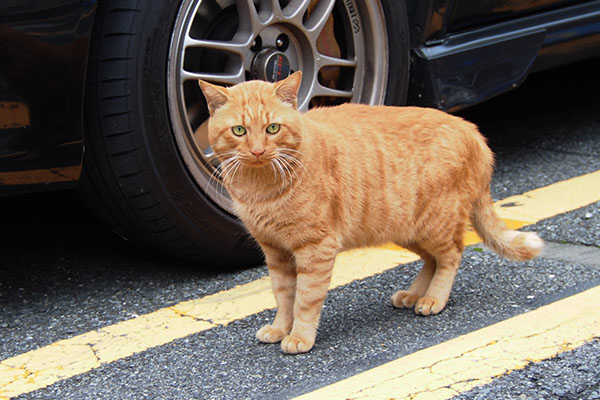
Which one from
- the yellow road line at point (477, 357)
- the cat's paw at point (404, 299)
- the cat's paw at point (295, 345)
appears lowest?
the cat's paw at point (404, 299)

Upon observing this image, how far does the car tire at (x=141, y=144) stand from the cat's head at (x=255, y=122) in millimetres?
371

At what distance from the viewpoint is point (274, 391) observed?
96.3 inches

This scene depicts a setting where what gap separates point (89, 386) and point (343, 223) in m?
0.96

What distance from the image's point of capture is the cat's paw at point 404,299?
Result: 9.98 feet

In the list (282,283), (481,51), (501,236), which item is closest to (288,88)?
(282,283)

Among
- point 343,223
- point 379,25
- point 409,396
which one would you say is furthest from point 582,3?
point 409,396

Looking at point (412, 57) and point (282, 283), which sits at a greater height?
point (412, 57)

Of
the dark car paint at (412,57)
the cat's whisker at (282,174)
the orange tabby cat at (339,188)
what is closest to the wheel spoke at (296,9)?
the orange tabby cat at (339,188)

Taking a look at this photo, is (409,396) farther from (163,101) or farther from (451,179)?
(163,101)

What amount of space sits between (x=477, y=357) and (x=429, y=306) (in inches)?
17.4

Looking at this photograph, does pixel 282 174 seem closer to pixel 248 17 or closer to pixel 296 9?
pixel 248 17

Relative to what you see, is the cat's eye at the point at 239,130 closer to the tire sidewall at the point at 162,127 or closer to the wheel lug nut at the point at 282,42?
the tire sidewall at the point at 162,127

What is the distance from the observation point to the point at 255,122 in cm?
263

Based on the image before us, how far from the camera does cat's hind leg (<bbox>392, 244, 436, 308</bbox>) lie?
3049 mm
